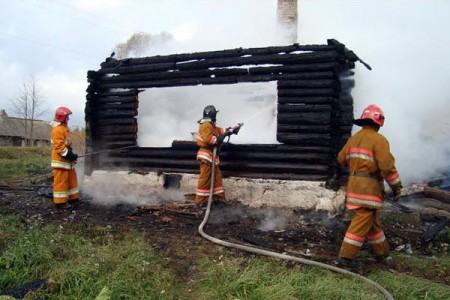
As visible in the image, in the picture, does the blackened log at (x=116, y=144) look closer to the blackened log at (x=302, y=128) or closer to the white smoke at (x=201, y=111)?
the white smoke at (x=201, y=111)

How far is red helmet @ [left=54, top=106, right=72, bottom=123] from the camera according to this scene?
7.89 meters

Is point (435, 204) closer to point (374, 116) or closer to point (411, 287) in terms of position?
point (374, 116)

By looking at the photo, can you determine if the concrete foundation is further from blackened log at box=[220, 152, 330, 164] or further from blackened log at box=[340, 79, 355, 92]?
blackened log at box=[340, 79, 355, 92]

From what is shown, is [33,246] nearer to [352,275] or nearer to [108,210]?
[108,210]

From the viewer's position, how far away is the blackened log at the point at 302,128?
7.30 m

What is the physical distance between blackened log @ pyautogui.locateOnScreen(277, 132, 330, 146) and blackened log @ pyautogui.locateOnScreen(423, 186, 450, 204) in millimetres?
3019

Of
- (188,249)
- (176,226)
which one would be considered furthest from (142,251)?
(176,226)

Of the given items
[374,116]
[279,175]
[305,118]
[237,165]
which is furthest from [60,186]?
[374,116]

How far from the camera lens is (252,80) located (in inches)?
310

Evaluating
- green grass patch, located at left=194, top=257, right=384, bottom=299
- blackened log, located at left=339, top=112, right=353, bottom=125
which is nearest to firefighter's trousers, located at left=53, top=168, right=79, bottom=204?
green grass patch, located at left=194, top=257, right=384, bottom=299

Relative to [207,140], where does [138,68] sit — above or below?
above

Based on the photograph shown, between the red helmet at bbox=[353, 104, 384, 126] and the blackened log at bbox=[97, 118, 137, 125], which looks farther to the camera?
the blackened log at bbox=[97, 118, 137, 125]

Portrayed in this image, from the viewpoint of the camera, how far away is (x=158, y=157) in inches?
354

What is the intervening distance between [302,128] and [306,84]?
87 centimetres
